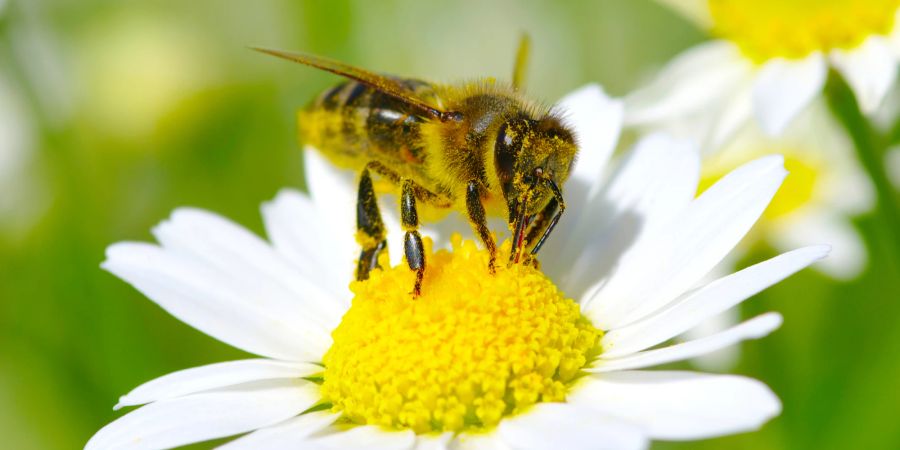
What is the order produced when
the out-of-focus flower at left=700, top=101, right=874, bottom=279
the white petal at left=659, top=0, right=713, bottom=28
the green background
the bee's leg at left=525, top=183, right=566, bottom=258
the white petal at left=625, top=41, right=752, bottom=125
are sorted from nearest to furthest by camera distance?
1. the bee's leg at left=525, top=183, right=566, bottom=258
2. the white petal at left=625, top=41, right=752, bottom=125
3. the white petal at left=659, top=0, right=713, bottom=28
4. the green background
5. the out-of-focus flower at left=700, top=101, right=874, bottom=279

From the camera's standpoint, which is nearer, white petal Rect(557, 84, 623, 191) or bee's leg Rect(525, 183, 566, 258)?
bee's leg Rect(525, 183, 566, 258)

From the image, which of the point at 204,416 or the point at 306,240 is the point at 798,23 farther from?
the point at 204,416

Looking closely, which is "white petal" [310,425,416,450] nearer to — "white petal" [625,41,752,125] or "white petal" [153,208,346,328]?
"white petal" [153,208,346,328]

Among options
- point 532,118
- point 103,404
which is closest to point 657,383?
point 532,118

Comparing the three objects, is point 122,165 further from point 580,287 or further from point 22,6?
point 580,287

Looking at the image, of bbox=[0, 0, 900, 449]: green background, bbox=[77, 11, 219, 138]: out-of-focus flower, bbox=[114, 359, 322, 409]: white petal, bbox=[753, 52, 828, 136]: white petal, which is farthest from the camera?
bbox=[77, 11, 219, 138]: out-of-focus flower

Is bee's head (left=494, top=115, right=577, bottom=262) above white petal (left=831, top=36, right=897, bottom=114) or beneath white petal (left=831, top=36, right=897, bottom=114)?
beneath

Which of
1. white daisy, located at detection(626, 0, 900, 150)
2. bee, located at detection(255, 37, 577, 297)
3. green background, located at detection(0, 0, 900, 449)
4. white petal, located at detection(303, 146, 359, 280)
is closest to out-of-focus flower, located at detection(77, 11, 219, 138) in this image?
green background, located at detection(0, 0, 900, 449)

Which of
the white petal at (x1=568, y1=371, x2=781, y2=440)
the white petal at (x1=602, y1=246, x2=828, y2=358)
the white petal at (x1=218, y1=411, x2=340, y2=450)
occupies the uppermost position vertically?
the white petal at (x1=602, y1=246, x2=828, y2=358)
